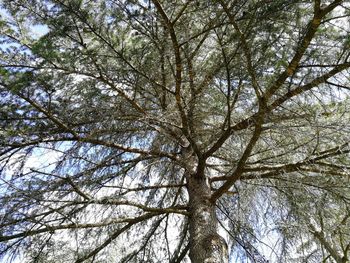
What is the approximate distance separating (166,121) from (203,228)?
1033 mm

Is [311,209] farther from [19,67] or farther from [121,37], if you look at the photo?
[19,67]

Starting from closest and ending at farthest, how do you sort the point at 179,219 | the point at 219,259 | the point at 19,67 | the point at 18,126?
1. the point at 219,259
2. the point at 19,67
3. the point at 18,126
4. the point at 179,219

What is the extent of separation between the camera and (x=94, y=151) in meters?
3.71

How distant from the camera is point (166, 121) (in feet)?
11.4

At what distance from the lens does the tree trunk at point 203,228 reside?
3033mm

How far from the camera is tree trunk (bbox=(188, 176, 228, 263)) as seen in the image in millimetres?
3033

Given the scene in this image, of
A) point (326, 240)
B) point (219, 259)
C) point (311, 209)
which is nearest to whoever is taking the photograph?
point (219, 259)

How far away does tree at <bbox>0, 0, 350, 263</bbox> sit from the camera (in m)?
2.82

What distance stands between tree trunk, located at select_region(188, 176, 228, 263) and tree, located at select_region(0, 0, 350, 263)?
0.01 meters

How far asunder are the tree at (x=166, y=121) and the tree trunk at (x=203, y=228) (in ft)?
0.04

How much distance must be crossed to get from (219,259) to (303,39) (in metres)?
1.81

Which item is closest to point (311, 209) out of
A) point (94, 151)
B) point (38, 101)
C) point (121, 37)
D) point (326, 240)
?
point (326, 240)

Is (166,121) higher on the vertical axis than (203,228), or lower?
higher

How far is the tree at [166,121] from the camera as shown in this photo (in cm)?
282
